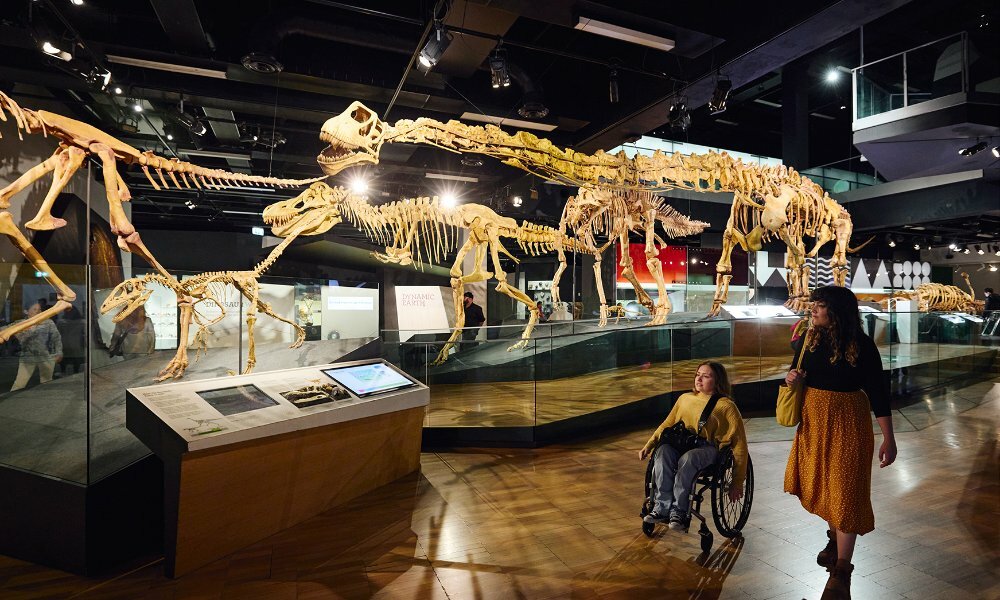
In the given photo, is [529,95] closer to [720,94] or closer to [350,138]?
[720,94]

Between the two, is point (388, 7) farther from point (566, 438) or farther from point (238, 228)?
point (238, 228)

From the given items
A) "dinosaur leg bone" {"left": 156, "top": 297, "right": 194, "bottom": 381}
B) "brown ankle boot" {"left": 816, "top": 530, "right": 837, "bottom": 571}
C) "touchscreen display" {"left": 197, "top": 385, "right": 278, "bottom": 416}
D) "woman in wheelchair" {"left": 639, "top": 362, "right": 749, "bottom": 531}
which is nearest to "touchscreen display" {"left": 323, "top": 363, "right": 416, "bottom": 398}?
"touchscreen display" {"left": 197, "top": 385, "right": 278, "bottom": 416}

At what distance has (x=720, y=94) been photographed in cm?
550

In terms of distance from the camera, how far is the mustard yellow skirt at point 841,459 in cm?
257

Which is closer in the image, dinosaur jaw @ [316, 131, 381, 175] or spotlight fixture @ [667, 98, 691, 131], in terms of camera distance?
dinosaur jaw @ [316, 131, 381, 175]

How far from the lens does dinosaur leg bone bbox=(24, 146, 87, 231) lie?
2.72 m

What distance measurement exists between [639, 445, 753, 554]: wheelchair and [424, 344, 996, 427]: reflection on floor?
7.27 feet

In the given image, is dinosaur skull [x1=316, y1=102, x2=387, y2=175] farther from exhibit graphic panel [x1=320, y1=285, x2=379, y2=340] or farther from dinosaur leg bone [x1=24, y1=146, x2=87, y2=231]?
exhibit graphic panel [x1=320, y1=285, x2=379, y2=340]

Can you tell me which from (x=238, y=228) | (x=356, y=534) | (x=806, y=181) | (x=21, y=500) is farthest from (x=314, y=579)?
(x=238, y=228)

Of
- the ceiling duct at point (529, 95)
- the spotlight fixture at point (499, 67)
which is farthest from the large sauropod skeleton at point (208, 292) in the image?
the ceiling duct at point (529, 95)

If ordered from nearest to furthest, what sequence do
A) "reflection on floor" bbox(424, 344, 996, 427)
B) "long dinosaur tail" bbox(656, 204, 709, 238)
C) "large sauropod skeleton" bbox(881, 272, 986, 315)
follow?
"reflection on floor" bbox(424, 344, 996, 427)
"long dinosaur tail" bbox(656, 204, 709, 238)
"large sauropod skeleton" bbox(881, 272, 986, 315)

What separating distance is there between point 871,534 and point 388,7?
20.3 feet

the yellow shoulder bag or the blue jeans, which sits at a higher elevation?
the yellow shoulder bag

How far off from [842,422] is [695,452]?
74 centimetres
